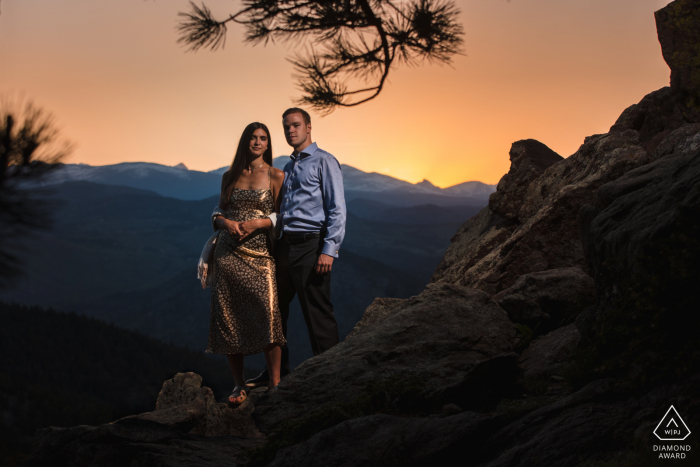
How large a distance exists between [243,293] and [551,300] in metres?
2.80

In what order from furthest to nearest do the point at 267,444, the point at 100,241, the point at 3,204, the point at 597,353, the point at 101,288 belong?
1. the point at 100,241
2. the point at 101,288
3. the point at 3,204
4. the point at 267,444
5. the point at 597,353

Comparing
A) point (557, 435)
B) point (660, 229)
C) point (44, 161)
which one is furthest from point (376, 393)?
point (44, 161)

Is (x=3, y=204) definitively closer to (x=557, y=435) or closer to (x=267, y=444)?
(x=267, y=444)

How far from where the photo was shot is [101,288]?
16500cm

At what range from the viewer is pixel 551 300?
4367 millimetres

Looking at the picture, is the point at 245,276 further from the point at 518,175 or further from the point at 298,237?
the point at 518,175

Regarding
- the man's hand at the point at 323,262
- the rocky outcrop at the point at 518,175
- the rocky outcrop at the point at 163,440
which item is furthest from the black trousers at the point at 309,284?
the rocky outcrop at the point at 518,175

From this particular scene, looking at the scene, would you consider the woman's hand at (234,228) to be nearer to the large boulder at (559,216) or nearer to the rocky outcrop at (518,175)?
the large boulder at (559,216)

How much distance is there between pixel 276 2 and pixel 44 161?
184 inches

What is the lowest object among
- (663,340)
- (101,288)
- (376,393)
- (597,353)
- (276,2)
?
(101,288)

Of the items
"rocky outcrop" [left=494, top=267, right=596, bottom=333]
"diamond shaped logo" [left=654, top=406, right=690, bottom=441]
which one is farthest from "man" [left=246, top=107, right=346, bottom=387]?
"diamond shaped logo" [left=654, top=406, right=690, bottom=441]

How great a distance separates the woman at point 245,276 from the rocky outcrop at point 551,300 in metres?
2.24

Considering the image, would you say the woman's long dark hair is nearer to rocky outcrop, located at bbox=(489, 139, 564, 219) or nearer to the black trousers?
the black trousers

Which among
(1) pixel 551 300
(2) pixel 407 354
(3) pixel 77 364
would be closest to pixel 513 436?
(2) pixel 407 354
